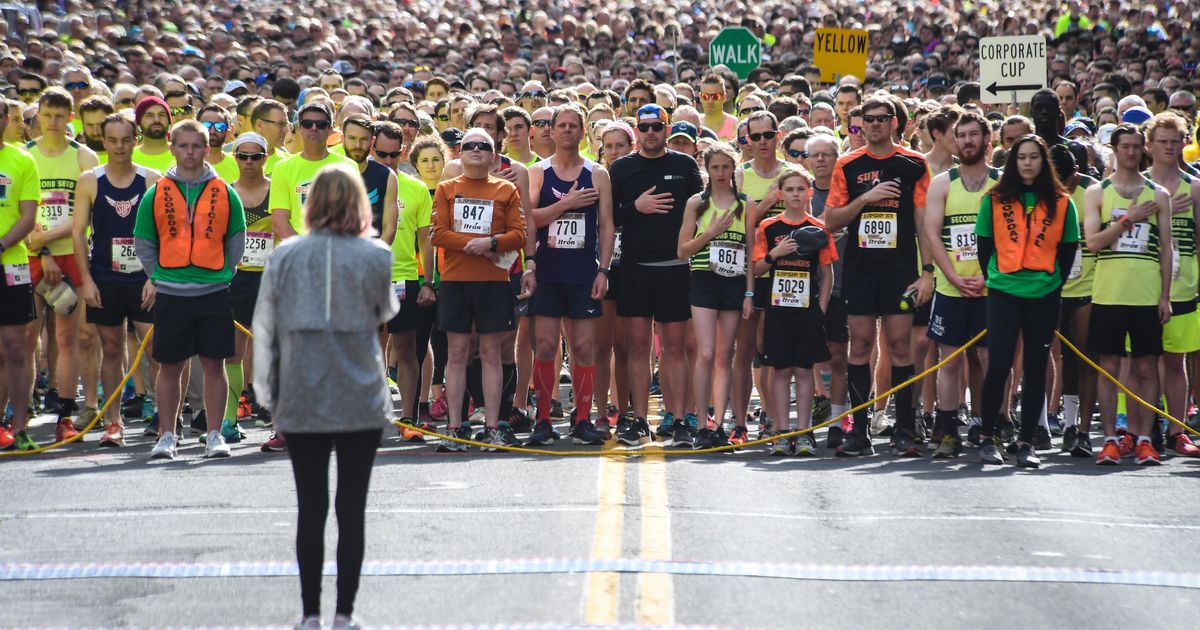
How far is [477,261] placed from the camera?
444 inches

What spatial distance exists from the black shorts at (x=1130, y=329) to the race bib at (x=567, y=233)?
11.1ft

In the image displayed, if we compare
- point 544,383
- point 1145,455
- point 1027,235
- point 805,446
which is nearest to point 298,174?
point 544,383

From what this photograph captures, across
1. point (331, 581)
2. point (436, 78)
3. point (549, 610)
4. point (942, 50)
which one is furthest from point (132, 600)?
point (942, 50)

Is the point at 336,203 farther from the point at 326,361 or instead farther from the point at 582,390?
the point at 582,390

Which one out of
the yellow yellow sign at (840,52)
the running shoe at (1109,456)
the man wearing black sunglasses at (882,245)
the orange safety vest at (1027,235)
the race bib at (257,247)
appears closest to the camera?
the orange safety vest at (1027,235)

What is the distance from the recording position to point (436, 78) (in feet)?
63.4

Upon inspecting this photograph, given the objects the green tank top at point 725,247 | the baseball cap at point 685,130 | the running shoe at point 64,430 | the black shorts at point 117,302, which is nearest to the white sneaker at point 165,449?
the running shoe at point 64,430

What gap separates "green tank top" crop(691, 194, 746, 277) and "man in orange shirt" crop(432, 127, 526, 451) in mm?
1199

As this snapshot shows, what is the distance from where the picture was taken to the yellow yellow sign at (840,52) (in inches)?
910

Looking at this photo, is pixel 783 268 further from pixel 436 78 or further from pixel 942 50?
pixel 942 50

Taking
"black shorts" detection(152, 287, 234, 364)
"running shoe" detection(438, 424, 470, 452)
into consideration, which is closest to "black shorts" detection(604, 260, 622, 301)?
"running shoe" detection(438, 424, 470, 452)

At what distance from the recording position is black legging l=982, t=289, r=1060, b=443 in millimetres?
10695

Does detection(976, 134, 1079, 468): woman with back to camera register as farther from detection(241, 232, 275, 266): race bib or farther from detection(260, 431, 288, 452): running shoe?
detection(241, 232, 275, 266): race bib

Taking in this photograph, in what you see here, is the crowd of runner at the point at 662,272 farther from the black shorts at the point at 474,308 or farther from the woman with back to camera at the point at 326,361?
the woman with back to camera at the point at 326,361
